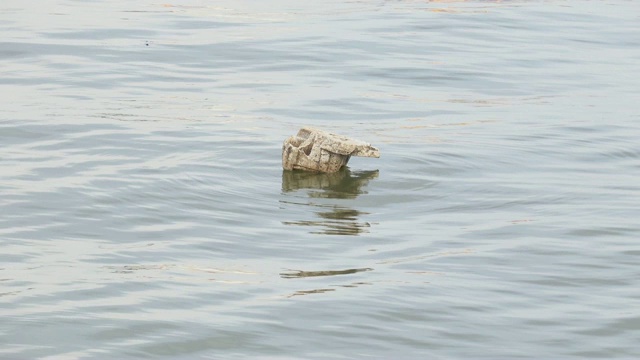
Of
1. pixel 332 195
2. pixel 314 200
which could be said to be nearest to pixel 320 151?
pixel 332 195

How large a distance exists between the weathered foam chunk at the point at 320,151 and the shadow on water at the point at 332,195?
7 cm

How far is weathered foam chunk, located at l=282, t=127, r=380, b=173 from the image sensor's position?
1064 cm

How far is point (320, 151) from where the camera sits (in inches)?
424

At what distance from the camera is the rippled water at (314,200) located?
706 centimetres

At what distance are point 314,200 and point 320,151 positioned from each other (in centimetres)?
78

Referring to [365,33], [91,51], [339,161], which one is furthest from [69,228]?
[365,33]

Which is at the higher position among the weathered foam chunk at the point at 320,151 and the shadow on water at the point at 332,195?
the weathered foam chunk at the point at 320,151

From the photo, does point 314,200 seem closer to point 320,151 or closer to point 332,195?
point 332,195

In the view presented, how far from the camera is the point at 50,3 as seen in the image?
78.0 ft

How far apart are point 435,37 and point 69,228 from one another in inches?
471

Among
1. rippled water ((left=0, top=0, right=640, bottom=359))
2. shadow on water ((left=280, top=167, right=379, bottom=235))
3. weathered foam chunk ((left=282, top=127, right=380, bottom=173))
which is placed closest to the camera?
rippled water ((left=0, top=0, right=640, bottom=359))

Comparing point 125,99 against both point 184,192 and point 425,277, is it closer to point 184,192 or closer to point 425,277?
point 184,192

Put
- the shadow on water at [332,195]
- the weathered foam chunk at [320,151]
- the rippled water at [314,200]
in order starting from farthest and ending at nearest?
1. the weathered foam chunk at [320,151]
2. the shadow on water at [332,195]
3. the rippled water at [314,200]

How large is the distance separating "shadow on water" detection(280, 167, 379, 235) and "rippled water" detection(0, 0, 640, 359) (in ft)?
0.11
